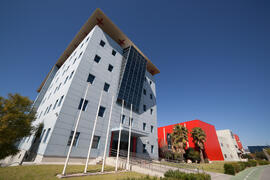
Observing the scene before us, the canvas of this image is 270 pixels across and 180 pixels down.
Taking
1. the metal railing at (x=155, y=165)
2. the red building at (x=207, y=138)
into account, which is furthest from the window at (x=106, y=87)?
the red building at (x=207, y=138)

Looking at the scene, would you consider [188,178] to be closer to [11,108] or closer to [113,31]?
[11,108]

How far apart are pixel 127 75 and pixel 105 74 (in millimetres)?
5122

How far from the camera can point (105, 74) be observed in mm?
22734

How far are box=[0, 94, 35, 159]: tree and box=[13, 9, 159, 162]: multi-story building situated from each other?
2.32m

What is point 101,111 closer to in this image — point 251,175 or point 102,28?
point 102,28

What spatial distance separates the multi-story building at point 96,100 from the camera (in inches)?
605

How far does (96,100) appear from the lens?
19484mm

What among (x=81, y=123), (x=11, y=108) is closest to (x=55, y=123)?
(x=81, y=123)

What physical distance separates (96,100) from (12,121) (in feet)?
35.7

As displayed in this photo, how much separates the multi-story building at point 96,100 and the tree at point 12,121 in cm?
232

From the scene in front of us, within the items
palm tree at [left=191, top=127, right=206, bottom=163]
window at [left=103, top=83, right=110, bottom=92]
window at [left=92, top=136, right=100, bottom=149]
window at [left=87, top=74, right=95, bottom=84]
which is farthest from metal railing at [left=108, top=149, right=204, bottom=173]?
palm tree at [left=191, top=127, right=206, bottom=163]

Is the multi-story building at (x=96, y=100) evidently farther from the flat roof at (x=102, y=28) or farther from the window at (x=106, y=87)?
the window at (x=106, y=87)

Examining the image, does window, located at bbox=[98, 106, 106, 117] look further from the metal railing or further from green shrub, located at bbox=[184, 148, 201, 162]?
green shrub, located at bbox=[184, 148, 201, 162]

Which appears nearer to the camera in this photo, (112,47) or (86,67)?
(86,67)
